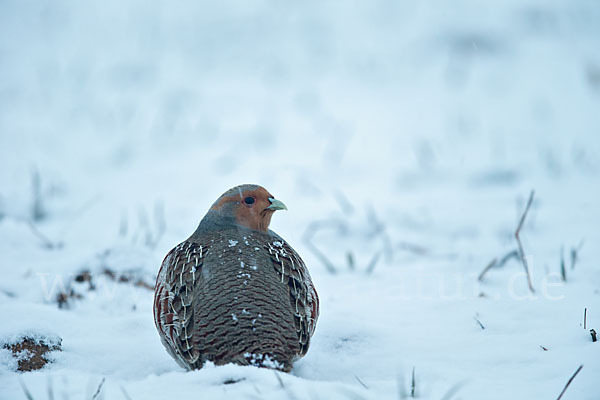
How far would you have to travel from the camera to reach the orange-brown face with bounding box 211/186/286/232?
354 centimetres

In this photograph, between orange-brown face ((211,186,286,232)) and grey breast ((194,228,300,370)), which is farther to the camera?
orange-brown face ((211,186,286,232))

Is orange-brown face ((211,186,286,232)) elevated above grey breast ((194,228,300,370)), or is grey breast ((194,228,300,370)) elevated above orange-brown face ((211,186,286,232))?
orange-brown face ((211,186,286,232))

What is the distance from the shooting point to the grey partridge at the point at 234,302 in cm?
266

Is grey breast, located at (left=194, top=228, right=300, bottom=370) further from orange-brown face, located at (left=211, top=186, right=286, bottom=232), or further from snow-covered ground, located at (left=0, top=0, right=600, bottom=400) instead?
orange-brown face, located at (left=211, top=186, right=286, bottom=232)

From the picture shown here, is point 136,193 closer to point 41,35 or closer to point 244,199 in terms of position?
point 244,199

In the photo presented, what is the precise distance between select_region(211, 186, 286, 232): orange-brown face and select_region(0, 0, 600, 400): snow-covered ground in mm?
741

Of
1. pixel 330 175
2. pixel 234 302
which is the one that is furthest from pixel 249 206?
pixel 330 175

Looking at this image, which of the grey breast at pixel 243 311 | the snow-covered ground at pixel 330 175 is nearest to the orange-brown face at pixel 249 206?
the grey breast at pixel 243 311

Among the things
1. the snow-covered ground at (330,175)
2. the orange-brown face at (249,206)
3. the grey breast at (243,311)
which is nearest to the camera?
the grey breast at (243,311)

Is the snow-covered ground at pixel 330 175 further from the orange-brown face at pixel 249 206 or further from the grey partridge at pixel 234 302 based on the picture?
the orange-brown face at pixel 249 206

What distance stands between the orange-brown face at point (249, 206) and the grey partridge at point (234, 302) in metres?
0.12

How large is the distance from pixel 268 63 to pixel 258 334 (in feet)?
30.8

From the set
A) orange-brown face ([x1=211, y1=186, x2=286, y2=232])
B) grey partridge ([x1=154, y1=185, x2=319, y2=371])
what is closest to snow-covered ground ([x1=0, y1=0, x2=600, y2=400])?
grey partridge ([x1=154, y1=185, x2=319, y2=371])

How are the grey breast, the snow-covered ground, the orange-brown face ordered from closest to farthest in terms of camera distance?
1. the grey breast
2. the snow-covered ground
3. the orange-brown face
